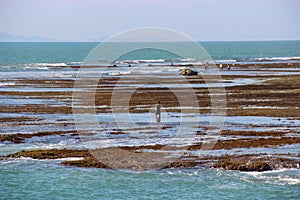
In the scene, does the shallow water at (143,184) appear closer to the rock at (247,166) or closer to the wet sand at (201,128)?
the rock at (247,166)

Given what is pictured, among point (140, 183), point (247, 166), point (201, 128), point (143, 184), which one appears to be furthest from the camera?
point (201, 128)

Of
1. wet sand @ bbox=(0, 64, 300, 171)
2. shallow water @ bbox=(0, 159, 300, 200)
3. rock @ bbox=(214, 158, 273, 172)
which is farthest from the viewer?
wet sand @ bbox=(0, 64, 300, 171)

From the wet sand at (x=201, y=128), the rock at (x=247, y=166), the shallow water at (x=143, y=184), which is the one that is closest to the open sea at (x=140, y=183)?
the shallow water at (x=143, y=184)

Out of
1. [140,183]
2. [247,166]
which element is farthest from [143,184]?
[247,166]

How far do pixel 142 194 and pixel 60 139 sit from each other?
11.7 metres

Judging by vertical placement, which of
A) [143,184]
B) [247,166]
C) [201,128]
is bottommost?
[143,184]

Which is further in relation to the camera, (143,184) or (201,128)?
(201,128)

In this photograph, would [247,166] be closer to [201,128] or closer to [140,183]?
[140,183]

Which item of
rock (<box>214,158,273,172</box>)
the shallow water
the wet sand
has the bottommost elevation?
the shallow water

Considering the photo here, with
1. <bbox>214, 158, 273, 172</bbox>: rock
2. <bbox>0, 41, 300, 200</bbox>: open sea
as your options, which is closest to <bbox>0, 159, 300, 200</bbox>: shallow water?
<bbox>0, 41, 300, 200</bbox>: open sea

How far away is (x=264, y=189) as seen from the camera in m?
22.9

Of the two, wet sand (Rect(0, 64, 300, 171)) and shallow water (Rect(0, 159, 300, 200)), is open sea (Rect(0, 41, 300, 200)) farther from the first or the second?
wet sand (Rect(0, 64, 300, 171))

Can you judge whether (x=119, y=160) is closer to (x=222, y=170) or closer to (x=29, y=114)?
(x=222, y=170)

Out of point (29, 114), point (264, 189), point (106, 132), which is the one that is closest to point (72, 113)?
point (29, 114)
